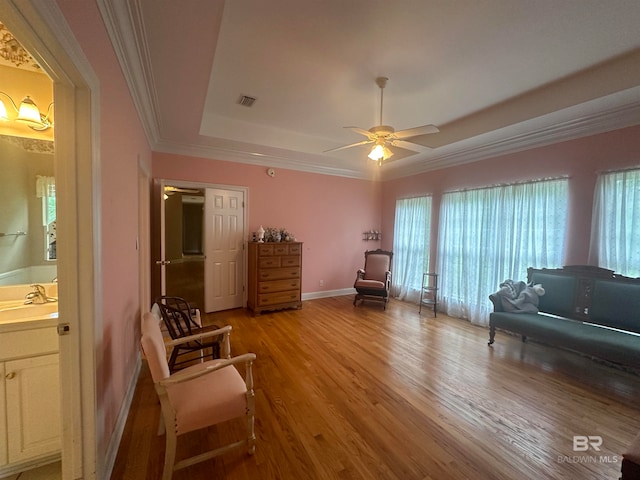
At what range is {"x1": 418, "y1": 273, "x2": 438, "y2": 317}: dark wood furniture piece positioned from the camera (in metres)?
4.50

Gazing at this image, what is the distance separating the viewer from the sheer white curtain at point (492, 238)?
133 inches

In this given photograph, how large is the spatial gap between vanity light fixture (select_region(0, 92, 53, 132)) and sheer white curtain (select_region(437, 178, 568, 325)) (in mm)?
5017

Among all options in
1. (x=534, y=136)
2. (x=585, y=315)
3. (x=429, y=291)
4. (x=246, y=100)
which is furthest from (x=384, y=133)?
(x=429, y=291)

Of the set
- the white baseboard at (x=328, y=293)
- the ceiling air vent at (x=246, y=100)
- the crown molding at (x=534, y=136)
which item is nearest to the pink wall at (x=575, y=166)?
the crown molding at (x=534, y=136)

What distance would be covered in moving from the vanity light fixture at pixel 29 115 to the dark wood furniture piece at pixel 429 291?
498cm

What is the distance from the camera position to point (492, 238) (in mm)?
3949

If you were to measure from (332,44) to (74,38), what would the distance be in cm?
192

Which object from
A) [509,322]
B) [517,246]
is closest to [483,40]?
[517,246]

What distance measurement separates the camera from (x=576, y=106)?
2695 millimetres

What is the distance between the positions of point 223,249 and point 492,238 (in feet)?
14.1

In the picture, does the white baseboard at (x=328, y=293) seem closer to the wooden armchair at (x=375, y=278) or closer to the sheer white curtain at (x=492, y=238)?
the wooden armchair at (x=375, y=278)

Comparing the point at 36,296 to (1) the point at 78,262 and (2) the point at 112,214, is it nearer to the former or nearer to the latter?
(2) the point at 112,214

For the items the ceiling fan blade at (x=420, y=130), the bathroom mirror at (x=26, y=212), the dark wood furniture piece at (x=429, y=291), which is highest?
the ceiling fan blade at (x=420, y=130)

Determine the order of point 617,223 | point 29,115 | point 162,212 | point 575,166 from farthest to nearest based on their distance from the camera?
1. point 162,212
2. point 575,166
3. point 617,223
4. point 29,115
